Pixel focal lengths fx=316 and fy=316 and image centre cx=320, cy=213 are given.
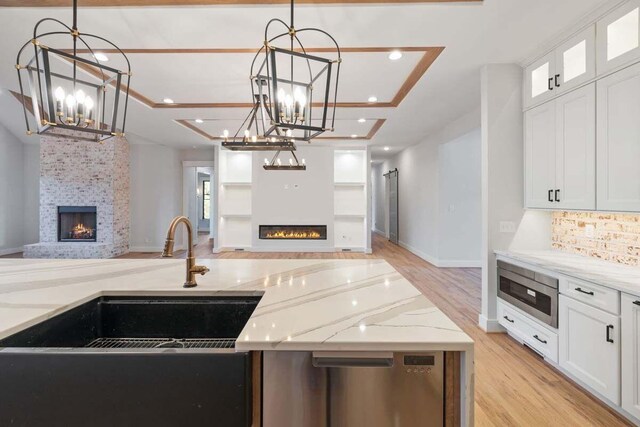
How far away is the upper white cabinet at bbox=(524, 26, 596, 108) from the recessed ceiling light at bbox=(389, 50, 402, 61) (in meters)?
1.36

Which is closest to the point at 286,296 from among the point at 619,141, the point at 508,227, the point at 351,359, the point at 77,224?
the point at 351,359

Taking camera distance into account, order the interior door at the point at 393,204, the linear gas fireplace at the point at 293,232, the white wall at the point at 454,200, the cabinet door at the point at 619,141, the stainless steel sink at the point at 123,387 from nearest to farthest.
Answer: the stainless steel sink at the point at 123,387
the cabinet door at the point at 619,141
the white wall at the point at 454,200
the linear gas fireplace at the point at 293,232
the interior door at the point at 393,204

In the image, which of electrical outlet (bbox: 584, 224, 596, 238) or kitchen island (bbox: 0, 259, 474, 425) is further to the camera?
electrical outlet (bbox: 584, 224, 596, 238)

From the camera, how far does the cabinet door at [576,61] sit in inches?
98.1

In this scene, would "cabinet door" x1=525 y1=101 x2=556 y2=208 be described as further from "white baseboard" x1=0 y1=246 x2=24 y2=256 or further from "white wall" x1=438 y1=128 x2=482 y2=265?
"white baseboard" x1=0 y1=246 x2=24 y2=256

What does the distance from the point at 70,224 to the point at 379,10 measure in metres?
8.25

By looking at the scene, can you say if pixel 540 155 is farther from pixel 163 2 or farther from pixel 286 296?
pixel 163 2

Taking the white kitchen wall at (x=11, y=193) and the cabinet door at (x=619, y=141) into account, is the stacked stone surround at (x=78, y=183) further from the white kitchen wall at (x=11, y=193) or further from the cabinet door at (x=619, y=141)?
the cabinet door at (x=619, y=141)

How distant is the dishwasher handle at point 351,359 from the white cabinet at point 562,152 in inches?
98.9

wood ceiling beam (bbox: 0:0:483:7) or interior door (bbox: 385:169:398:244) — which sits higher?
wood ceiling beam (bbox: 0:0:483:7)

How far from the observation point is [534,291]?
2.77m

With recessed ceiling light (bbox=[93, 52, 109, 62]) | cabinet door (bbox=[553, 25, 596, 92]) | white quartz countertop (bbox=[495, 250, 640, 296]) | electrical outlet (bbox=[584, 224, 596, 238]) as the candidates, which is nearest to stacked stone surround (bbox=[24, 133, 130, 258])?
recessed ceiling light (bbox=[93, 52, 109, 62])

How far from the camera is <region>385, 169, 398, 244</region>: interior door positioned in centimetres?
972

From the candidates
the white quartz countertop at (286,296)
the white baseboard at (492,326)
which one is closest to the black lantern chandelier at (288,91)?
the white quartz countertop at (286,296)
